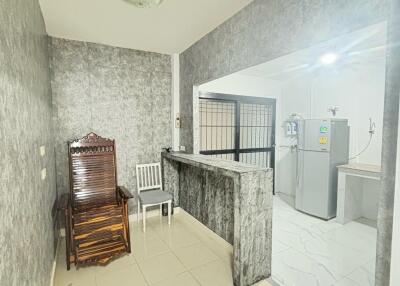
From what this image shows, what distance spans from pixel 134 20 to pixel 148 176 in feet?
7.03

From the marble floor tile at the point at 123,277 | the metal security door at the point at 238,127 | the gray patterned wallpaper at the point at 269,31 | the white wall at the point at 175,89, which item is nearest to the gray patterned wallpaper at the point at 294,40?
the gray patterned wallpaper at the point at 269,31

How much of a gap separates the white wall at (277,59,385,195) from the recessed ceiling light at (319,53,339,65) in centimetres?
49

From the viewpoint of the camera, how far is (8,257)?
90 cm

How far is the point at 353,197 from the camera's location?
3379 millimetres

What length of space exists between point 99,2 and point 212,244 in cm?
290

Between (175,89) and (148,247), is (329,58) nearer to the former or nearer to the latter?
(175,89)

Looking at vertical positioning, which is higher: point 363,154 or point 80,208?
Result: point 363,154

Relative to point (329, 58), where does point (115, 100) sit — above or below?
below

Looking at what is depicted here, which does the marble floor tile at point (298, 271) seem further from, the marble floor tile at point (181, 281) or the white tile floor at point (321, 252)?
the marble floor tile at point (181, 281)

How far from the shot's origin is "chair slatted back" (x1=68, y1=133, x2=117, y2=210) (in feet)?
8.75

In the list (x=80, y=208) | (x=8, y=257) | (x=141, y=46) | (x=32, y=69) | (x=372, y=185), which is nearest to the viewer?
(x=8, y=257)

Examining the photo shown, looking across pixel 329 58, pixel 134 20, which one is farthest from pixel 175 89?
pixel 329 58

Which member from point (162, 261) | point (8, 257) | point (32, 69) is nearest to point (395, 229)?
point (8, 257)

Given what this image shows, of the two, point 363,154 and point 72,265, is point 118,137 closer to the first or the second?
point 72,265
